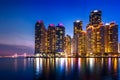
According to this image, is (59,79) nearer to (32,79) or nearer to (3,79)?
(32,79)

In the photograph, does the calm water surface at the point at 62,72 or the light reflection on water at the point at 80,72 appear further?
the calm water surface at the point at 62,72

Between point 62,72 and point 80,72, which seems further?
point 62,72

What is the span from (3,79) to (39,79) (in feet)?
30.0

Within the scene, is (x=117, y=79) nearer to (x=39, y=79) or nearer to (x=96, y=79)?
(x=96, y=79)

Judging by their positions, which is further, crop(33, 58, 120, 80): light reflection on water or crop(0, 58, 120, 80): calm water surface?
crop(0, 58, 120, 80): calm water surface

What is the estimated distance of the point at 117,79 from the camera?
46.1m

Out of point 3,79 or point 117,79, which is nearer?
point 117,79

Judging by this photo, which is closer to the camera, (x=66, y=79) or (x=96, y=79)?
(x=96, y=79)

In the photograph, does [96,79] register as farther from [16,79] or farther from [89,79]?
[16,79]

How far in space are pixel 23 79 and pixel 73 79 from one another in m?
11.2

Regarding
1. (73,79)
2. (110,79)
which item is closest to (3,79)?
(73,79)

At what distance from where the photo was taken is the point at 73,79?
49125 millimetres

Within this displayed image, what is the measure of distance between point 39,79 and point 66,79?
5798 millimetres

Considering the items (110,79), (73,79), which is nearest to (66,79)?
(73,79)
